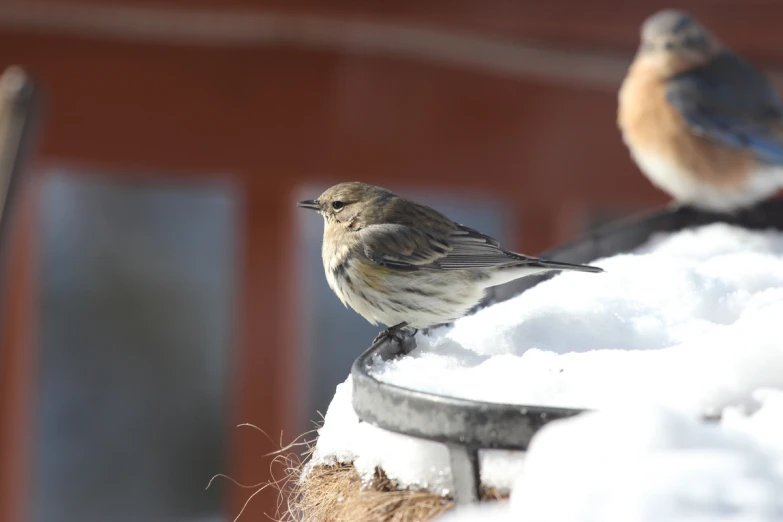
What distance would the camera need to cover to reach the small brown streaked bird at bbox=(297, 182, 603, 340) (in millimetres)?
3488

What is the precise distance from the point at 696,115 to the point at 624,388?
13.0ft

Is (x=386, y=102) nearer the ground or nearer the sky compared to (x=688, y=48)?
nearer the ground

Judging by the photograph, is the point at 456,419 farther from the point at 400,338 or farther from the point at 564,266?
the point at 564,266

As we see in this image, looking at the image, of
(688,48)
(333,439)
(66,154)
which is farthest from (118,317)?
Answer: (333,439)

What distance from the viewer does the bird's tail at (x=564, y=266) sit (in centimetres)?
284

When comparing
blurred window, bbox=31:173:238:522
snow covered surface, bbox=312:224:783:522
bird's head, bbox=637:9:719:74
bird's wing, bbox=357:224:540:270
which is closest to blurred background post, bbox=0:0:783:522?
bird's head, bbox=637:9:719:74

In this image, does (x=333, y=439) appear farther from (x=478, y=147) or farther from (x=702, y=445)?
(x=478, y=147)

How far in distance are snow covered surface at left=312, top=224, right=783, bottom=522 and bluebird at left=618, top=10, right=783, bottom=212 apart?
2.33 metres

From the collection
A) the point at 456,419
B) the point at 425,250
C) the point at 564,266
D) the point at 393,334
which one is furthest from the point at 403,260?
the point at 456,419

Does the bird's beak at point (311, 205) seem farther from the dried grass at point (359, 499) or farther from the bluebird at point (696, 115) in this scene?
the bluebird at point (696, 115)

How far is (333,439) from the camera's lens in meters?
1.97

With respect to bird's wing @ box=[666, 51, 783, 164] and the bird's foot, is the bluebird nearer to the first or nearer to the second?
bird's wing @ box=[666, 51, 783, 164]

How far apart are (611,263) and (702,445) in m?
1.72

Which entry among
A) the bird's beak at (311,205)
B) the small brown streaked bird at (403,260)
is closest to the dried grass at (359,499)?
the small brown streaked bird at (403,260)
